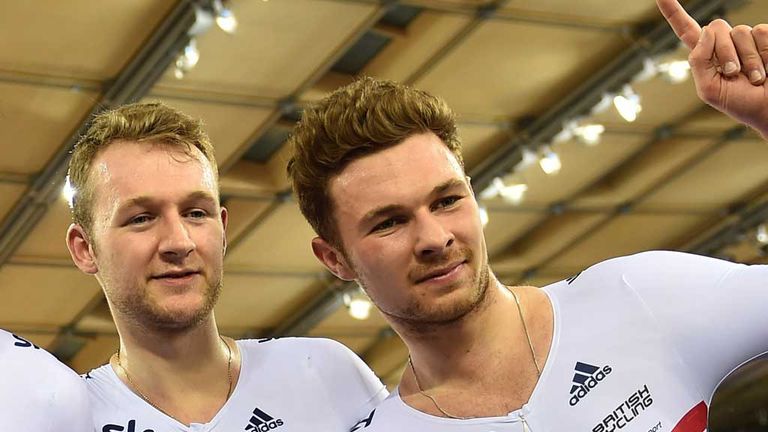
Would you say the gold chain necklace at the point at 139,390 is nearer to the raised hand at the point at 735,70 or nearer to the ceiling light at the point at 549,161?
the raised hand at the point at 735,70

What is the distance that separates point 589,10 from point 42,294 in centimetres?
733

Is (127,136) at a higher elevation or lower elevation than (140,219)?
higher

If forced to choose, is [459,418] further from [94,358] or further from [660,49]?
[94,358]

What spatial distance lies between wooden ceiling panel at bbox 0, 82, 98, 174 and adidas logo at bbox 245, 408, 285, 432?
22.7 feet

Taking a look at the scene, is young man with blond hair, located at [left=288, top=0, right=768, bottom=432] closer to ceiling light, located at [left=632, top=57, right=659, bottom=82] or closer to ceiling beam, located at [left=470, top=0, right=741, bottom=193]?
ceiling beam, located at [left=470, top=0, right=741, bottom=193]

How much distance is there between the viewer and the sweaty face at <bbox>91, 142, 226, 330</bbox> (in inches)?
161

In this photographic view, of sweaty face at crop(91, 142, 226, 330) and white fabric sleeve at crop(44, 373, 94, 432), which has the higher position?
sweaty face at crop(91, 142, 226, 330)

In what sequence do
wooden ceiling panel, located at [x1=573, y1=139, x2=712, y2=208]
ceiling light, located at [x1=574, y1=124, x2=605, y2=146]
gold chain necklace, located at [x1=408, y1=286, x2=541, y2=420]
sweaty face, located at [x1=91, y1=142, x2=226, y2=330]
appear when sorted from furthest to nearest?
1. wooden ceiling panel, located at [x1=573, y1=139, x2=712, y2=208]
2. ceiling light, located at [x1=574, y1=124, x2=605, y2=146]
3. sweaty face, located at [x1=91, y1=142, x2=226, y2=330]
4. gold chain necklace, located at [x1=408, y1=286, x2=541, y2=420]

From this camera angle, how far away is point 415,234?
3756 mm

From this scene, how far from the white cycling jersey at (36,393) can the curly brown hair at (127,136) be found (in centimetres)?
74

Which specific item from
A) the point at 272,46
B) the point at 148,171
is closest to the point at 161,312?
the point at 148,171

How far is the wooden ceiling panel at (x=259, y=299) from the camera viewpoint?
15531 millimetres

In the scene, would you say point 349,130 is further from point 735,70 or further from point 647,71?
point 647,71

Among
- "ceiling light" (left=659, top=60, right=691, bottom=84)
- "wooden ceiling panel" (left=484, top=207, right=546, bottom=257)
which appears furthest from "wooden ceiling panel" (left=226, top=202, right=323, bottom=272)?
"ceiling light" (left=659, top=60, right=691, bottom=84)
